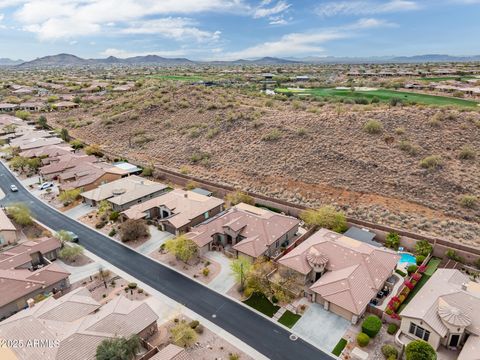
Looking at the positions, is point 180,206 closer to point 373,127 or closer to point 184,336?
point 184,336

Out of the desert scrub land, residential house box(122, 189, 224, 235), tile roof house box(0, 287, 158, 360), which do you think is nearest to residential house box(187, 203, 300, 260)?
residential house box(122, 189, 224, 235)

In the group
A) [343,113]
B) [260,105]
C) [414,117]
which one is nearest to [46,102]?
[260,105]

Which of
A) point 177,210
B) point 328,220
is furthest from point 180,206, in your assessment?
point 328,220

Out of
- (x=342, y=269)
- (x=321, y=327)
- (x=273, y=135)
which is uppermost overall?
(x=273, y=135)

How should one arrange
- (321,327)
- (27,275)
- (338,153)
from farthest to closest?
(338,153), (27,275), (321,327)

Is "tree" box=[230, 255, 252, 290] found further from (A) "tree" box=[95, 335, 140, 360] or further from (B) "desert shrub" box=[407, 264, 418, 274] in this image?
(B) "desert shrub" box=[407, 264, 418, 274]

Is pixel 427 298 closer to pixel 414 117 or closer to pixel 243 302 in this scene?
pixel 243 302

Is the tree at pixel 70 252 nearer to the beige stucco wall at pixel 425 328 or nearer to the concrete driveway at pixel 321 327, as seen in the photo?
the concrete driveway at pixel 321 327
